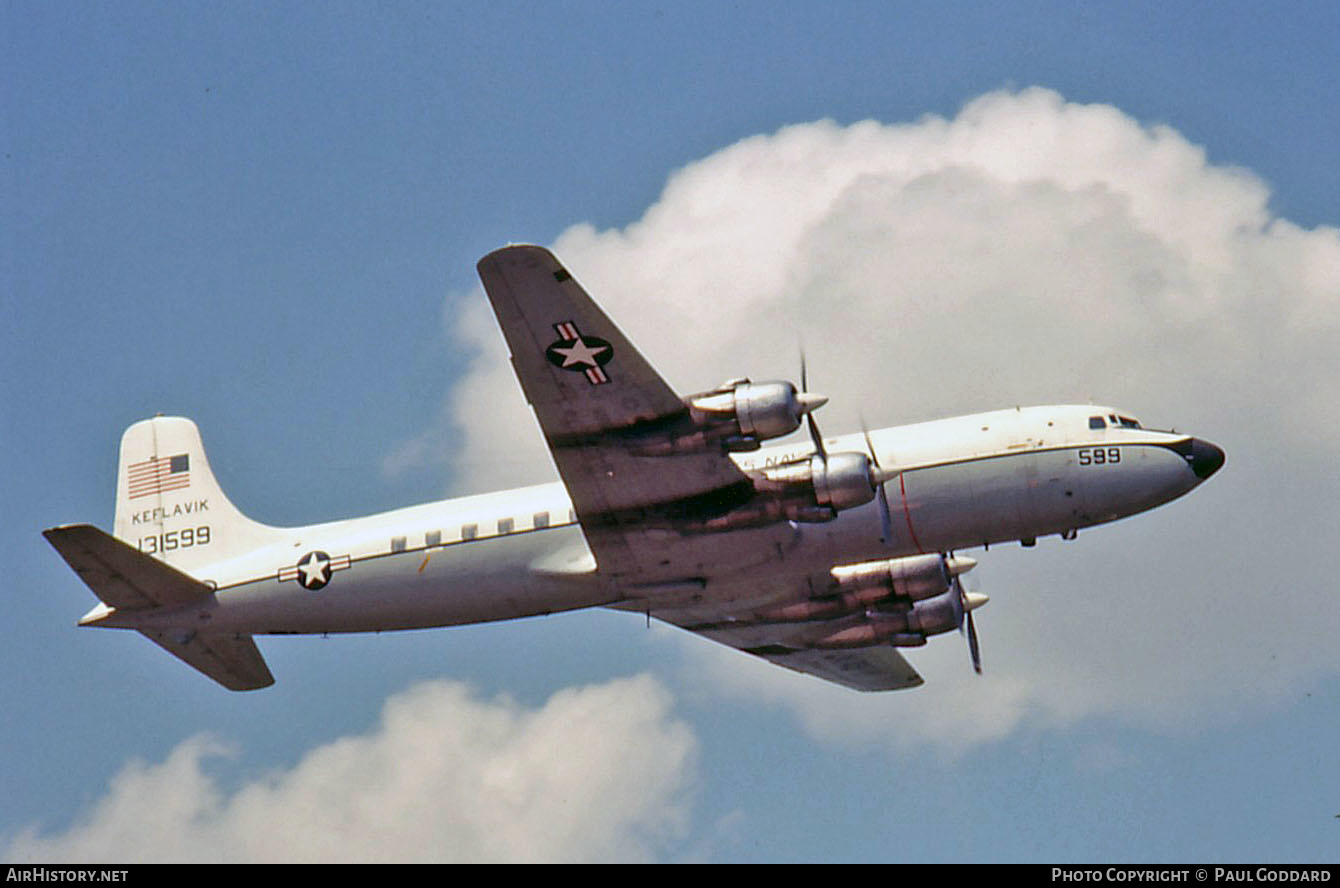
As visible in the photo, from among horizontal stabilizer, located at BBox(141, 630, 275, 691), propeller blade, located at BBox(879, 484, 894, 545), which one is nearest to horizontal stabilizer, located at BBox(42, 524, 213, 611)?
horizontal stabilizer, located at BBox(141, 630, 275, 691)

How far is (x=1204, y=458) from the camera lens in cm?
3928

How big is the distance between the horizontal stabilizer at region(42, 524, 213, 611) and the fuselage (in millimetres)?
440

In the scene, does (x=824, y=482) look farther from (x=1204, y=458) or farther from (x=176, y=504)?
(x=176, y=504)

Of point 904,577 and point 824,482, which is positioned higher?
point 824,482

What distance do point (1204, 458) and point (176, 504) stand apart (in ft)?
85.8

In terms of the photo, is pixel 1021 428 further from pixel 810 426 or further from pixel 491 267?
pixel 491 267

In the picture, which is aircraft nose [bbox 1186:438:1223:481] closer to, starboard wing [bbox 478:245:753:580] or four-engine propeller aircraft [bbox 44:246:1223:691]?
four-engine propeller aircraft [bbox 44:246:1223:691]

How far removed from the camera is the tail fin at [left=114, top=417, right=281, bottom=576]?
1738 inches

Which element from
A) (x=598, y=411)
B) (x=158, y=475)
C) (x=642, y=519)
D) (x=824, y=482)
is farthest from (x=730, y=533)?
(x=158, y=475)

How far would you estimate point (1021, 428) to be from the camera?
3900 centimetres

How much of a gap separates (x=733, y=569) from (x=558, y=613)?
4369mm

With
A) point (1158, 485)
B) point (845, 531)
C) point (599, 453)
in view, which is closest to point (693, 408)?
point (599, 453)

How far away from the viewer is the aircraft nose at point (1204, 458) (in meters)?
39.2

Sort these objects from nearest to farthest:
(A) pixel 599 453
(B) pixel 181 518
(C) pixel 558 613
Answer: (A) pixel 599 453, (C) pixel 558 613, (B) pixel 181 518
